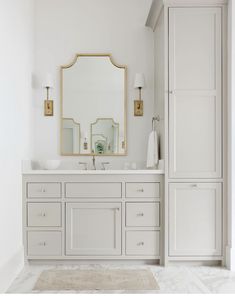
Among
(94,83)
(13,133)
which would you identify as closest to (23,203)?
(13,133)

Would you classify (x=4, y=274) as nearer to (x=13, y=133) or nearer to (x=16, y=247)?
(x=16, y=247)

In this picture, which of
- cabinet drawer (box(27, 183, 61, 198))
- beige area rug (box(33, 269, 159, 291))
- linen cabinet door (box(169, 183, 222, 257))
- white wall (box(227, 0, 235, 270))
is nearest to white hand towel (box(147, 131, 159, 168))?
linen cabinet door (box(169, 183, 222, 257))

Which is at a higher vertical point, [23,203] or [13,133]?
[13,133]

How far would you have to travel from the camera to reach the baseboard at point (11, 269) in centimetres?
338

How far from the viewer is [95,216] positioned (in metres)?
4.16

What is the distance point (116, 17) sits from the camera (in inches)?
188

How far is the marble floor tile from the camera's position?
344cm

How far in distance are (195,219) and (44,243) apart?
4.45 feet

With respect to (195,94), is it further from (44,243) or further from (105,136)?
(44,243)

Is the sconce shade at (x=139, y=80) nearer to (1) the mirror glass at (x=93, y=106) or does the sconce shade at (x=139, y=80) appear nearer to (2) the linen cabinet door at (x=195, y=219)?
(1) the mirror glass at (x=93, y=106)

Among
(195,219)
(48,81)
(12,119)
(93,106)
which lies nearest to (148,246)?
(195,219)

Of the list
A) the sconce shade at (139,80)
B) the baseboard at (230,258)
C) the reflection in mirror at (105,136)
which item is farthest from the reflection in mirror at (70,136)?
the baseboard at (230,258)

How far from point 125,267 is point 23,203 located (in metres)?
1.07

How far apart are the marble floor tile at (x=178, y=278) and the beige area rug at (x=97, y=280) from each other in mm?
74
